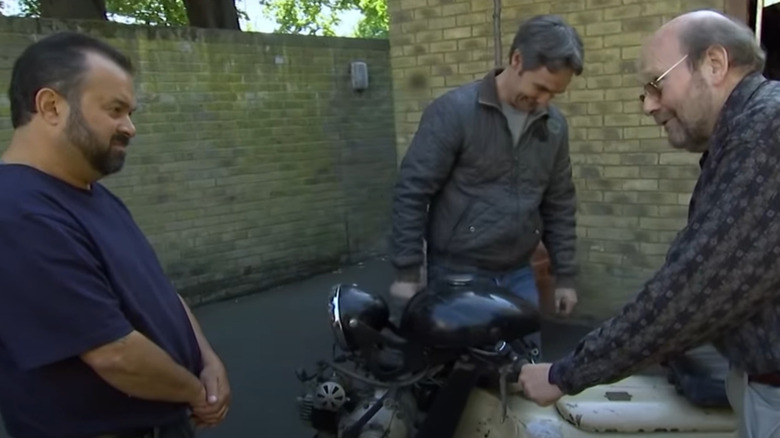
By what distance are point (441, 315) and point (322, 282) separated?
573 cm

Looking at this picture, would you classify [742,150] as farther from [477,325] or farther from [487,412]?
[487,412]

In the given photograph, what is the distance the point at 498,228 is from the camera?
2.73 metres

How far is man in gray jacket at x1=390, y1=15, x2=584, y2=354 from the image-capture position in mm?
2680

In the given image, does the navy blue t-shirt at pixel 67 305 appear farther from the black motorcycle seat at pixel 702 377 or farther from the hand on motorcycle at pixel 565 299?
the hand on motorcycle at pixel 565 299

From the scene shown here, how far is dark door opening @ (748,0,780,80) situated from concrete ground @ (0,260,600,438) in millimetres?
2368

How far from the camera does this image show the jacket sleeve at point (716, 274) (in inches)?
53.1

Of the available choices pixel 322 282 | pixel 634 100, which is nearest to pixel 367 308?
pixel 634 100

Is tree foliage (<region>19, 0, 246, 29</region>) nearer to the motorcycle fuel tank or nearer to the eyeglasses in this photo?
the motorcycle fuel tank

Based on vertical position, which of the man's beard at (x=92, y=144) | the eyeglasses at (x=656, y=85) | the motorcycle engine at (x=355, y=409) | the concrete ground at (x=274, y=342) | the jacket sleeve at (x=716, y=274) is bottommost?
the concrete ground at (x=274, y=342)

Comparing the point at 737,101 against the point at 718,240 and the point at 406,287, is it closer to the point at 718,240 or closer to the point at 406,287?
the point at 718,240

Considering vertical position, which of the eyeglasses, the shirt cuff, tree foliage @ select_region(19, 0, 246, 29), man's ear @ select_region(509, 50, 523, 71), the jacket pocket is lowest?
the shirt cuff

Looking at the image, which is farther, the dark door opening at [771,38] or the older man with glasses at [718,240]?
the dark door opening at [771,38]

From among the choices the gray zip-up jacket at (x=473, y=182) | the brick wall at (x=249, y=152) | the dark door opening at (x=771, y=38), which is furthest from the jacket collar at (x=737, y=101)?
the brick wall at (x=249, y=152)

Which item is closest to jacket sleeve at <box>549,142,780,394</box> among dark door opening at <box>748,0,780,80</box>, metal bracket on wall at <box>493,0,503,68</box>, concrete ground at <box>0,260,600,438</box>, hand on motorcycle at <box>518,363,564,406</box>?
hand on motorcycle at <box>518,363,564,406</box>
